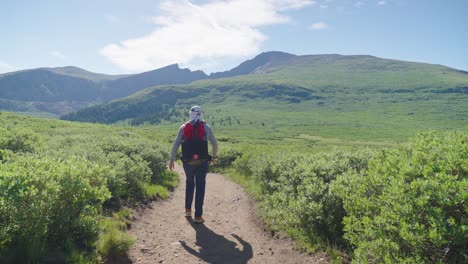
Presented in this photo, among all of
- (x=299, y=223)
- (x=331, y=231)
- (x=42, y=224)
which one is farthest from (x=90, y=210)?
(x=331, y=231)

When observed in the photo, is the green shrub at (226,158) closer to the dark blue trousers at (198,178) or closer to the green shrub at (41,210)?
the dark blue trousers at (198,178)

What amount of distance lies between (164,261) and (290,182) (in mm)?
5532

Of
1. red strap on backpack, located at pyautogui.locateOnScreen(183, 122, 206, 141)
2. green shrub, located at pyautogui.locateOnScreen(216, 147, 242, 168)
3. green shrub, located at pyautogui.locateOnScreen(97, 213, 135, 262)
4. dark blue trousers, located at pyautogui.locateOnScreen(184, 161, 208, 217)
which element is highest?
red strap on backpack, located at pyautogui.locateOnScreen(183, 122, 206, 141)

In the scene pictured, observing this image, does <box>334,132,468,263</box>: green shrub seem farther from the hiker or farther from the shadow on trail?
the hiker

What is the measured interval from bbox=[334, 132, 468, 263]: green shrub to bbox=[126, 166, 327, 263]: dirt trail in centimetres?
241

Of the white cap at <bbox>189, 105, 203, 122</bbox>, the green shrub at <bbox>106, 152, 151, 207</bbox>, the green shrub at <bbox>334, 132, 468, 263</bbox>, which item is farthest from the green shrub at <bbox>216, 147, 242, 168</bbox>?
the green shrub at <bbox>334, 132, 468, 263</bbox>

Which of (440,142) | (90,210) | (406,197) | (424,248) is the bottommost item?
(90,210)

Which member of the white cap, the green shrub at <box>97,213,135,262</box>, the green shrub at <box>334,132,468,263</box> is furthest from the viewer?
the white cap

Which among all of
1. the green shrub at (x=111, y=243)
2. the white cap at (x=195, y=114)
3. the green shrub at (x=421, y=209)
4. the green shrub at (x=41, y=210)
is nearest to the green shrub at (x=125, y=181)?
the green shrub at (x=111, y=243)

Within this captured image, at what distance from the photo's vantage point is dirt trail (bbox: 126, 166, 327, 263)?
8.50 m

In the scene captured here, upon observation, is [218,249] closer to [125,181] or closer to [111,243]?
[111,243]

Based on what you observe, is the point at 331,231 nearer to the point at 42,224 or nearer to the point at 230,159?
the point at 42,224

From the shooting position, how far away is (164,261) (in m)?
8.34

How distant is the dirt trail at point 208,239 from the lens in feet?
27.9
